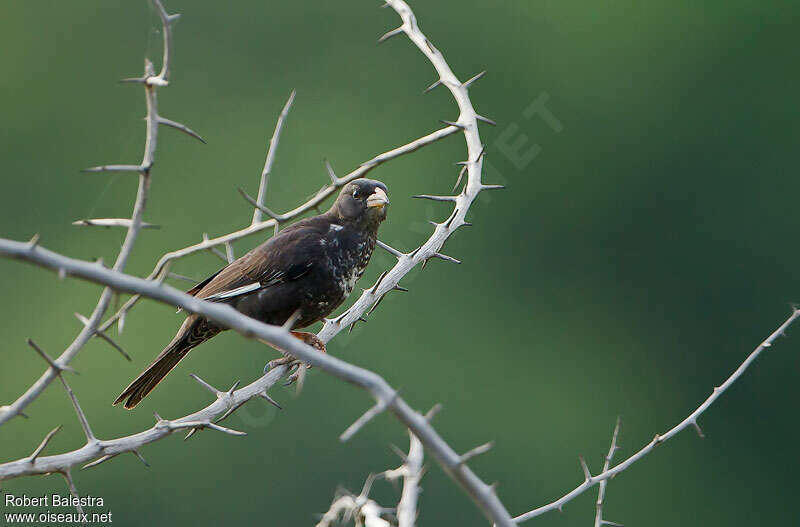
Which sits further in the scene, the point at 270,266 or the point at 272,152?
the point at 270,266

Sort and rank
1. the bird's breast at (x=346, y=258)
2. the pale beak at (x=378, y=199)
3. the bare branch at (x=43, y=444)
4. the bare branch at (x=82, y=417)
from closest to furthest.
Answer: the bare branch at (x=43, y=444) < the bare branch at (x=82, y=417) < the bird's breast at (x=346, y=258) < the pale beak at (x=378, y=199)

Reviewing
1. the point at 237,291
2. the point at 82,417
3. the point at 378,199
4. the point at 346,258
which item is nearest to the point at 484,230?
the point at 378,199

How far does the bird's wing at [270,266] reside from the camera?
18.5ft

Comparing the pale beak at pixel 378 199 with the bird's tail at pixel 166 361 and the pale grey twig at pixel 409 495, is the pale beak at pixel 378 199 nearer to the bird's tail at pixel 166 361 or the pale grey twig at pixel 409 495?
the bird's tail at pixel 166 361

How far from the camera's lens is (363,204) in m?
5.86

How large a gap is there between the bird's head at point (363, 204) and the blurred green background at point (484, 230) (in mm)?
11730

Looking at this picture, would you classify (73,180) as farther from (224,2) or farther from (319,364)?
(319,364)

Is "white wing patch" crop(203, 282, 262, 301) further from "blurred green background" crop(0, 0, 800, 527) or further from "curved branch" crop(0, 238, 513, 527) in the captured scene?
"blurred green background" crop(0, 0, 800, 527)

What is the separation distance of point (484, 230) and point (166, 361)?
16913 millimetres

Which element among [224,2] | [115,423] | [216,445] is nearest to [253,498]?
[216,445]

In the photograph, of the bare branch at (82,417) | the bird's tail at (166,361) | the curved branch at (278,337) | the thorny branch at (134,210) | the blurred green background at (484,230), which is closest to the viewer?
the curved branch at (278,337)

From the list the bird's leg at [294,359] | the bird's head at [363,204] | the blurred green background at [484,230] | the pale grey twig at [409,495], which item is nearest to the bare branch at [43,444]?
the pale grey twig at [409,495]

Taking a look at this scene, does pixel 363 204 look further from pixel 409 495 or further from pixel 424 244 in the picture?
pixel 409 495

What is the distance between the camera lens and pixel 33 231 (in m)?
20.7
